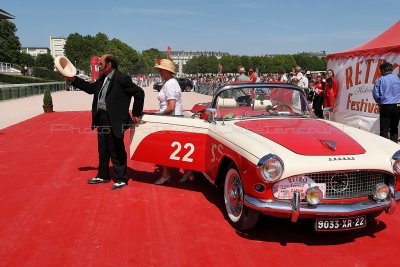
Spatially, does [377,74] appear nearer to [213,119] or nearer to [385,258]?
[213,119]

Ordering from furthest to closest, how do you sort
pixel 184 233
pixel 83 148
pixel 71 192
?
pixel 83 148, pixel 71 192, pixel 184 233

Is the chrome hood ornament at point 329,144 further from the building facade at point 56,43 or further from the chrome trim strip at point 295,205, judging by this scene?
the building facade at point 56,43

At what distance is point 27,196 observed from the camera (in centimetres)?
526

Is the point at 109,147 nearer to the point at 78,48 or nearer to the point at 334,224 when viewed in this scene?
the point at 334,224

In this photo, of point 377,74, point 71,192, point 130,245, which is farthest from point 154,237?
point 377,74

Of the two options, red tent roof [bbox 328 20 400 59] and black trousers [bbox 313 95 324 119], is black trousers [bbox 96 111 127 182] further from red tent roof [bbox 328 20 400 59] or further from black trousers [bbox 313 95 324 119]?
black trousers [bbox 313 95 324 119]

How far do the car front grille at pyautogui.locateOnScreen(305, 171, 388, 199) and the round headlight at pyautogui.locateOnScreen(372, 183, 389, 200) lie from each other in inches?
1.9

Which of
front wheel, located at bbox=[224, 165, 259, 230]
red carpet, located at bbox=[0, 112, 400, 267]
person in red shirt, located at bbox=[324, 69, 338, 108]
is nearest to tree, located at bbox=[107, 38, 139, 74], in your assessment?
person in red shirt, located at bbox=[324, 69, 338, 108]

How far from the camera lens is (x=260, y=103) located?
5.29 m

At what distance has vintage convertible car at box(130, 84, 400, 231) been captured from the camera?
3.53m

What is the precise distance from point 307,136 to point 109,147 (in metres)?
2.96

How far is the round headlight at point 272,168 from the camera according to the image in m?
3.50

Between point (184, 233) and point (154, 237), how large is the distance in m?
0.33

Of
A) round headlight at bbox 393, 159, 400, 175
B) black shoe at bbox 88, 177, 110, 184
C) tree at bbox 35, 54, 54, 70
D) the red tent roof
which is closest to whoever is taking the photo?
round headlight at bbox 393, 159, 400, 175
